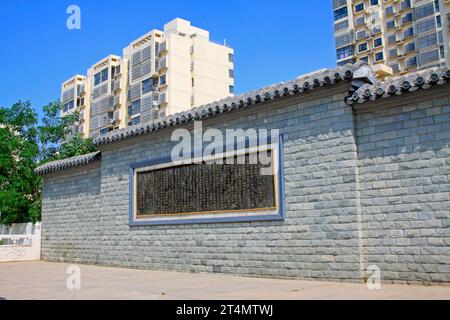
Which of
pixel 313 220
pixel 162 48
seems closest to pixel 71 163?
pixel 313 220

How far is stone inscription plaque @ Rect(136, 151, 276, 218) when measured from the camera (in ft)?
29.6

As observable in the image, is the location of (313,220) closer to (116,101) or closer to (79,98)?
(116,101)

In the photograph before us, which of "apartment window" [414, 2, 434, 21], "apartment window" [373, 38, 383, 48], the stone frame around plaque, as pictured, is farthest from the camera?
"apartment window" [373, 38, 383, 48]

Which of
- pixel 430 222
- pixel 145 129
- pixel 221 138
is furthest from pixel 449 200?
pixel 145 129

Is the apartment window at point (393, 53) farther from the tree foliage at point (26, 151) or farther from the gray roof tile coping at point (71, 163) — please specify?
the gray roof tile coping at point (71, 163)

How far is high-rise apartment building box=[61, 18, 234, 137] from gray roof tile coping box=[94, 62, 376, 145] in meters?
35.1

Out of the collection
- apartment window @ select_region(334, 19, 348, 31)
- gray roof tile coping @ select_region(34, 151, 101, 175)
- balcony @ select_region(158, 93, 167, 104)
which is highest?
apartment window @ select_region(334, 19, 348, 31)

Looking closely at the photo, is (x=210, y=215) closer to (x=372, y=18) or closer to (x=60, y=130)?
(x=60, y=130)

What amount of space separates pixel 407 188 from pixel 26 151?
59.5 ft

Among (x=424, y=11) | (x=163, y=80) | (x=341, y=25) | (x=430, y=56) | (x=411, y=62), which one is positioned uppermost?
(x=341, y=25)

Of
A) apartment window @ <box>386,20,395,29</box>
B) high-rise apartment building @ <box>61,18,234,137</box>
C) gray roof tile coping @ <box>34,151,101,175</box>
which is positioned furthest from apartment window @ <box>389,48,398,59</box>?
gray roof tile coping @ <box>34,151,101,175</box>

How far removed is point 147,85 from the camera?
48500 mm

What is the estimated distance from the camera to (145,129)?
1111 centimetres

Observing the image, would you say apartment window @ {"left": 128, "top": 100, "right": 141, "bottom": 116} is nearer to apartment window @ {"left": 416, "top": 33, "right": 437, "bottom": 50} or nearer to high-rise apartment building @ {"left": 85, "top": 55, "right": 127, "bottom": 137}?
high-rise apartment building @ {"left": 85, "top": 55, "right": 127, "bottom": 137}
